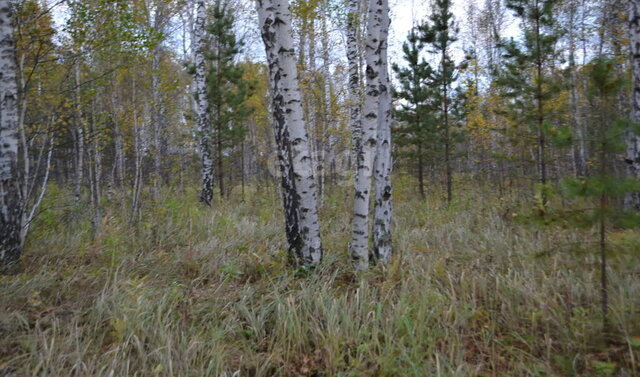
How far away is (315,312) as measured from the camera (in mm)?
3219

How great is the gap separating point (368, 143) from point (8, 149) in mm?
4223

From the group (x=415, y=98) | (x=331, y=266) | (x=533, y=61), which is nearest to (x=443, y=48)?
(x=415, y=98)

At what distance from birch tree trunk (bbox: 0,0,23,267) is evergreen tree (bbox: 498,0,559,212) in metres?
8.01

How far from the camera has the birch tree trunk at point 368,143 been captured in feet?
14.1

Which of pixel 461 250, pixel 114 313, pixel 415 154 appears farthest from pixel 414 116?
pixel 114 313

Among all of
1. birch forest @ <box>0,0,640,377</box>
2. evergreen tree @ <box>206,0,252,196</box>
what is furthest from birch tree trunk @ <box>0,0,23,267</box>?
evergreen tree @ <box>206,0,252,196</box>

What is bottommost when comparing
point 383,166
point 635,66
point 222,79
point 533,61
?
point 383,166

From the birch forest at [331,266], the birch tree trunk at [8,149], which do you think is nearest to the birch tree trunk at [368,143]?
the birch forest at [331,266]

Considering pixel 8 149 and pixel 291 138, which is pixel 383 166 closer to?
pixel 291 138

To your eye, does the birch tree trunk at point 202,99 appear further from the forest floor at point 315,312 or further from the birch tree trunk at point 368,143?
the birch tree trunk at point 368,143

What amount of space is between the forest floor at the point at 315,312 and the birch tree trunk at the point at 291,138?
1.21 ft

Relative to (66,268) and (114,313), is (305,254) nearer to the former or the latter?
(114,313)

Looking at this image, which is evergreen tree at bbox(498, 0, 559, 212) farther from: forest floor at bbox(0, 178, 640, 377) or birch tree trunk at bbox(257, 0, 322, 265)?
birch tree trunk at bbox(257, 0, 322, 265)

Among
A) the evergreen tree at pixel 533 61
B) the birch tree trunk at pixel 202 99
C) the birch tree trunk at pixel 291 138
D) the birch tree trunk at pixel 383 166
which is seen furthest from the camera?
the birch tree trunk at pixel 202 99
